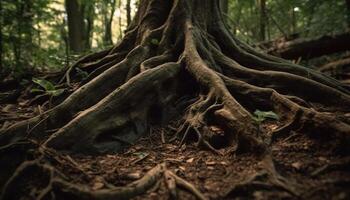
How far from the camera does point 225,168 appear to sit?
3121 mm

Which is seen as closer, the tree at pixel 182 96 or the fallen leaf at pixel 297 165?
the fallen leaf at pixel 297 165

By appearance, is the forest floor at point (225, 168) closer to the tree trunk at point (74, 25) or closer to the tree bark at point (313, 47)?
the tree bark at point (313, 47)

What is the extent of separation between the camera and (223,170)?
309 centimetres

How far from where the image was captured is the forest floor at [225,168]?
2.60 meters

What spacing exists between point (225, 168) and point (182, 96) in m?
1.72

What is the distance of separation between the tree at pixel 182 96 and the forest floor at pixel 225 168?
11 centimetres

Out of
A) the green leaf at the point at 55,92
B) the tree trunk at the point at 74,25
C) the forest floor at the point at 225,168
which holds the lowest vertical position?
the forest floor at the point at 225,168

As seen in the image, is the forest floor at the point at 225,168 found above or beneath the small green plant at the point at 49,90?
beneath

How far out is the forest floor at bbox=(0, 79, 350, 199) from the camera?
102 inches

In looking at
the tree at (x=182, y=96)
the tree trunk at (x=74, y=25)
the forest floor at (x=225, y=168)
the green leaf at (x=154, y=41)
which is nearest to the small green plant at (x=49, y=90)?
the tree at (x=182, y=96)

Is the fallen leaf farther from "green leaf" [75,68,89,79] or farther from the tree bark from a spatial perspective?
the tree bark

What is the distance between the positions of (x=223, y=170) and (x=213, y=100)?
1.20m

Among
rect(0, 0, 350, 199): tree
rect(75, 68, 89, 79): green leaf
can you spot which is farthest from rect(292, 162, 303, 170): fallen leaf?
rect(75, 68, 89, 79): green leaf

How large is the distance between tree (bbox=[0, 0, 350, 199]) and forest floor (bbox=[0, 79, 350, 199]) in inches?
4.5
